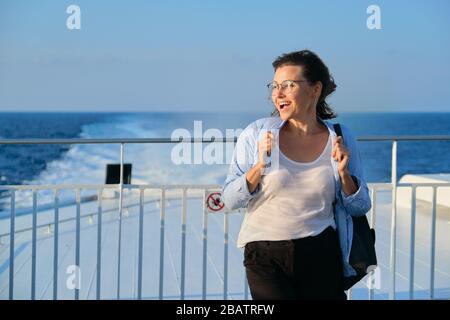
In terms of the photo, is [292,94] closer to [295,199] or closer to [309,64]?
[309,64]

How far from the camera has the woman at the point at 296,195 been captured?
198 cm

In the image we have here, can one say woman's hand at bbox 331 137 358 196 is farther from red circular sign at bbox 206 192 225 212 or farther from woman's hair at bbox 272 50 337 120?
red circular sign at bbox 206 192 225 212

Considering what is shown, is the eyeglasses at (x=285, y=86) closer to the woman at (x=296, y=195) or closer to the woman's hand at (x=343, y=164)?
the woman at (x=296, y=195)

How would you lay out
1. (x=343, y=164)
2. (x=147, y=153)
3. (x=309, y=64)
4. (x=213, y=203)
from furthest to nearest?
(x=147, y=153) → (x=213, y=203) → (x=309, y=64) → (x=343, y=164)

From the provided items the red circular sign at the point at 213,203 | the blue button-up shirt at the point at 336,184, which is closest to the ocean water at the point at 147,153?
the red circular sign at the point at 213,203

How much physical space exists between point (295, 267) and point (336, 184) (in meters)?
0.29

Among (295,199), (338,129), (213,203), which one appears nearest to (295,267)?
(295,199)

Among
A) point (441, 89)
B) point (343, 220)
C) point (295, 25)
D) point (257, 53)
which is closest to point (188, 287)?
point (343, 220)

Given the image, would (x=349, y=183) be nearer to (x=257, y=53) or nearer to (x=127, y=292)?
(x=127, y=292)

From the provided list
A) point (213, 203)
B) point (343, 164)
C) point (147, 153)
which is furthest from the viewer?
point (147, 153)

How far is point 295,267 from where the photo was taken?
1.97 meters

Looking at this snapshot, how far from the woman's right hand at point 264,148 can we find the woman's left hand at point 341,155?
202 millimetres

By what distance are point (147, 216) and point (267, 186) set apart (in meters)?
5.13

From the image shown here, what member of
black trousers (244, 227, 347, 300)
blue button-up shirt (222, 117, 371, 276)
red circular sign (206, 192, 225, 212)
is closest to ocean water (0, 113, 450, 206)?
red circular sign (206, 192, 225, 212)
